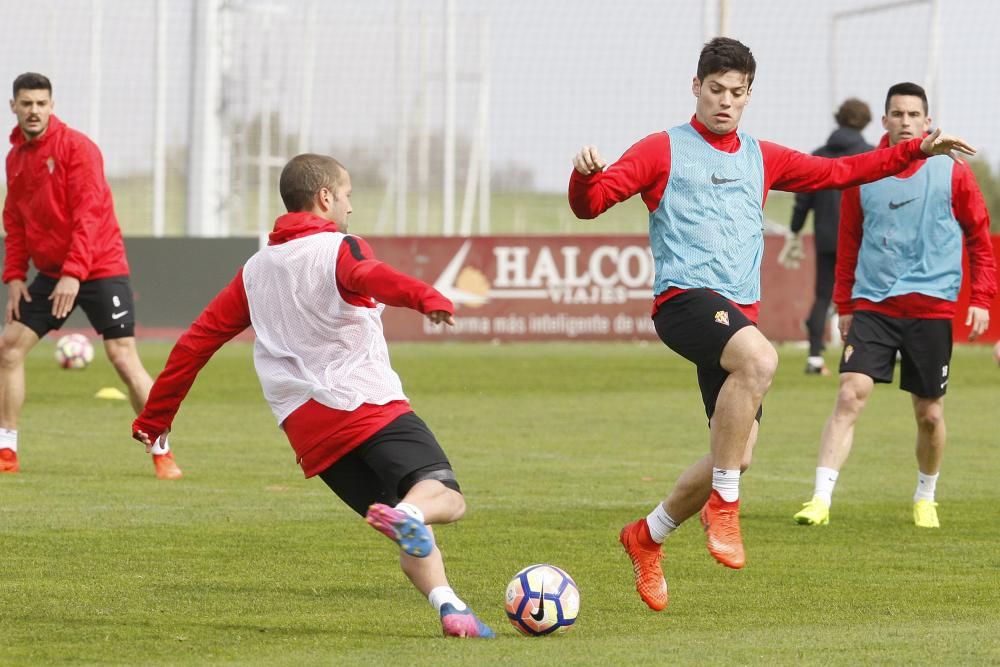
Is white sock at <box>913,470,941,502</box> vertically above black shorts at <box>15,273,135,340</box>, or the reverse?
black shorts at <box>15,273,135,340</box>

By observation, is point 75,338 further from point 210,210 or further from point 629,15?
point 629,15

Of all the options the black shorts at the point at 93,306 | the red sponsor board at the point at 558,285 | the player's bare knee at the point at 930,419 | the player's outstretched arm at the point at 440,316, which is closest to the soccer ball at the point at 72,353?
the red sponsor board at the point at 558,285

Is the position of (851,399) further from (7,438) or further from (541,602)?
(7,438)

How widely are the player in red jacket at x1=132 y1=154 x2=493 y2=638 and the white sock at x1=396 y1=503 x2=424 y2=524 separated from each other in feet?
0.18

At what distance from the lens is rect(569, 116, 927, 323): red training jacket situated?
6.35 meters

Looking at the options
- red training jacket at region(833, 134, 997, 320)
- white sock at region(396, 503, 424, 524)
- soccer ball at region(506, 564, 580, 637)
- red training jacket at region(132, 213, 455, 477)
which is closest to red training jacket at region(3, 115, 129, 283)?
red training jacket at region(833, 134, 997, 320)

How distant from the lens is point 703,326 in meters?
6.59

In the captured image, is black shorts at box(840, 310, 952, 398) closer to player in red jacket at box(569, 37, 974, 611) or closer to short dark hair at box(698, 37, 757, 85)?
player in red jacket at box(569, 37, 974, 611)

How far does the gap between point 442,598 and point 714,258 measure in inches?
72.7

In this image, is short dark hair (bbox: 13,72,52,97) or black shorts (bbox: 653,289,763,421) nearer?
black shorts (bbox: 653,289,763,421)

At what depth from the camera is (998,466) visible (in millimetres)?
11258

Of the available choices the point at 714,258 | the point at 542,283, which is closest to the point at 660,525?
the point at 714,258

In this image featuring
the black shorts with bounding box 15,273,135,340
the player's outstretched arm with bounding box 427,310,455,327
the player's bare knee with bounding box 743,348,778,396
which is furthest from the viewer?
the black shorts with bounding box 15,273,135,340

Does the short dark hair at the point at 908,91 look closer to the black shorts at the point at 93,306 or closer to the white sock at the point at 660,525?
the white sock at the point at 660,525
